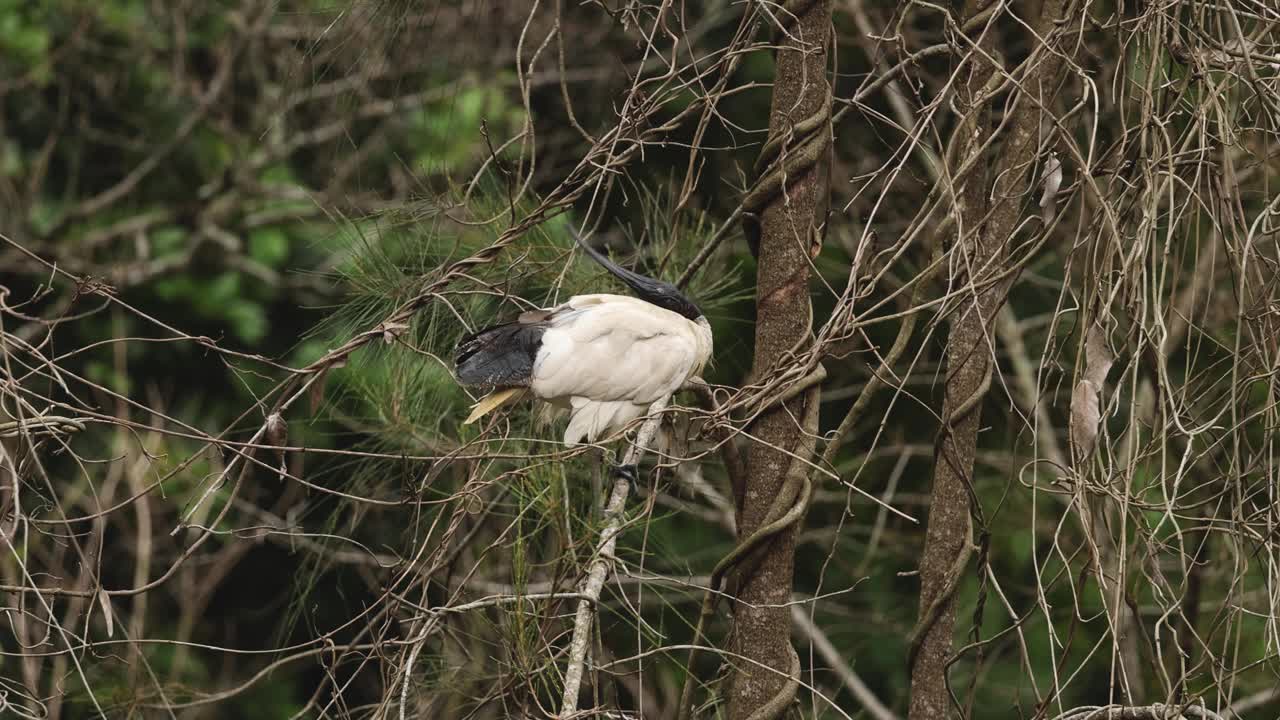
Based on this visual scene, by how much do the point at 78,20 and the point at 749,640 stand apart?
11.9 feet

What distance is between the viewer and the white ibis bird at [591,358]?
1591 millimetres

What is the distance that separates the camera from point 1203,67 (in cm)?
128

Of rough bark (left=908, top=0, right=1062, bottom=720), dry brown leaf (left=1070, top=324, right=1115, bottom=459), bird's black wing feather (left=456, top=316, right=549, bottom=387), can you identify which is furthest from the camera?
bird's black wing feather (left=456, top=316, right=549, bottom=387)

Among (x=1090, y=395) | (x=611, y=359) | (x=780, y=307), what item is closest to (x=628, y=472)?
(x=611, y=359)

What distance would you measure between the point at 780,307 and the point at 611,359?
0.92ft

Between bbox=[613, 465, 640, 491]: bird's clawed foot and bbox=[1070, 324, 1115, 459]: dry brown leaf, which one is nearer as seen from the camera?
bbox=[1070, 324, 1115, 459]: dry brown leaf

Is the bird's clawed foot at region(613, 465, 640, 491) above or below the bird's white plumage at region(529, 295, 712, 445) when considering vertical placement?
below

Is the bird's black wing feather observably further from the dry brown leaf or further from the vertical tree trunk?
the dry brown leaf

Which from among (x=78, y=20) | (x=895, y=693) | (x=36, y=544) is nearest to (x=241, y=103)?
(x=78, y=20)

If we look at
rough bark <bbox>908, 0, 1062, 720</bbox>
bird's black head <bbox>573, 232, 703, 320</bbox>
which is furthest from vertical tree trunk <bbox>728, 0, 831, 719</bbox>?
bird's black head <bbox>573, 232, 703, 320</bbox>

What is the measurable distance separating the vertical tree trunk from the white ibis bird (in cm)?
21

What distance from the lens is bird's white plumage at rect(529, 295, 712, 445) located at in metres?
1.59

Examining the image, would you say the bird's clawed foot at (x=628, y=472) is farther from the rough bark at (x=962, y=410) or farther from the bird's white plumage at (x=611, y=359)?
the rough bark at (x=962, y=410)

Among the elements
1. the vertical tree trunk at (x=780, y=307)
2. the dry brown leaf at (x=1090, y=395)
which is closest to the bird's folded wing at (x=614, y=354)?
the vertical tree trunk at (x=780, y=307)
